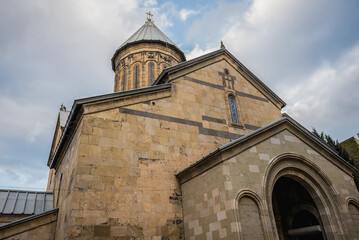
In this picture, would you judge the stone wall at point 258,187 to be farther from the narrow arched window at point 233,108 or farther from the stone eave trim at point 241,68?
the stone eave trim at point 241,68

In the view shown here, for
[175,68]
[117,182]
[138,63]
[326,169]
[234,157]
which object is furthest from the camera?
[138,63]

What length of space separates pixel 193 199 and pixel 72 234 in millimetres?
3397

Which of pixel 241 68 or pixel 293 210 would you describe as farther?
pixel 241 68

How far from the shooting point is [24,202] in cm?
1083

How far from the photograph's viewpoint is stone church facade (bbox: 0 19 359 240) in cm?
667

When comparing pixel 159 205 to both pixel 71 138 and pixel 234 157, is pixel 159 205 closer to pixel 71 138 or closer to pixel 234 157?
pixel 234 157

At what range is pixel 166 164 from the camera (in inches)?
337

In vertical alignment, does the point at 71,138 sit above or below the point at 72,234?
above

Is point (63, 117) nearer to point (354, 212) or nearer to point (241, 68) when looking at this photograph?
point (241, 68)

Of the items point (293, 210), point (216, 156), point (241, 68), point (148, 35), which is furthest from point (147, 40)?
point (293, 210)

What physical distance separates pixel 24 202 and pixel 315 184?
1124cm

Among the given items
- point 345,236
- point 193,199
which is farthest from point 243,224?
point 345,236

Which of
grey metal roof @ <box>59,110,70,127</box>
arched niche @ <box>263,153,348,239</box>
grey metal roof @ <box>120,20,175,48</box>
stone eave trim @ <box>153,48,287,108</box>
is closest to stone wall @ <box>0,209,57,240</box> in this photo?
stone eave trim @ <box>153,48,287,108</box>

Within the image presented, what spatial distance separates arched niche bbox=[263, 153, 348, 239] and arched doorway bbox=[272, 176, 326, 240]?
495 mm
